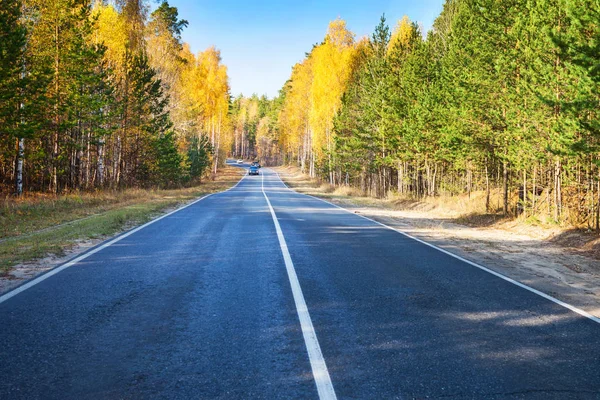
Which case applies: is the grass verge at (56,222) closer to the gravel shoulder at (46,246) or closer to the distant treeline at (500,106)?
the gravel shoulder at (46,246)

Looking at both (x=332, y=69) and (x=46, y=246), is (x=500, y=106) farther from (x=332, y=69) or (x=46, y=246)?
(x=332, y=69)

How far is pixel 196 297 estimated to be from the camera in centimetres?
555

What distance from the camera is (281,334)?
433 cm

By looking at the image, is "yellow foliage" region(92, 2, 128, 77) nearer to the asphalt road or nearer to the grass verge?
the grass verge

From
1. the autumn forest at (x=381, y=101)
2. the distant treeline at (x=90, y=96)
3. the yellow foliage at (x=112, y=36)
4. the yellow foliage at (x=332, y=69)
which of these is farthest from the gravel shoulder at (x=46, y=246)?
the yellow foliage at (x=332, y=69)

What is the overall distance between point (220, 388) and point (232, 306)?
2022 millimetres

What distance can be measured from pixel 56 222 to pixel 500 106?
54.9 ft

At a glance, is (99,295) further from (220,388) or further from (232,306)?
(220,388)


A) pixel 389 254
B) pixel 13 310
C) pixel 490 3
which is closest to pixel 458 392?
pixel 13 310

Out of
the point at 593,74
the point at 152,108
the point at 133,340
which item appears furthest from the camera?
the point at 152,108

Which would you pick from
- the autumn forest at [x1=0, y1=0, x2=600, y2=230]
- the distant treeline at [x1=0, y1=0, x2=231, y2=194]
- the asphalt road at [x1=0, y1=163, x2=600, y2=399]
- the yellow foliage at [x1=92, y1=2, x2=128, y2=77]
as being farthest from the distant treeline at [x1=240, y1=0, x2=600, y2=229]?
the yellow foliage at [x1=92, y1=2, x2=128, y2=77]

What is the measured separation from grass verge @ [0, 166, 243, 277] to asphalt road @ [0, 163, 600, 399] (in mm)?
1606

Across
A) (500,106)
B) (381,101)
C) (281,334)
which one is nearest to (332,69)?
(381,101)

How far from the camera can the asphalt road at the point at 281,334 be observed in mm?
3297
